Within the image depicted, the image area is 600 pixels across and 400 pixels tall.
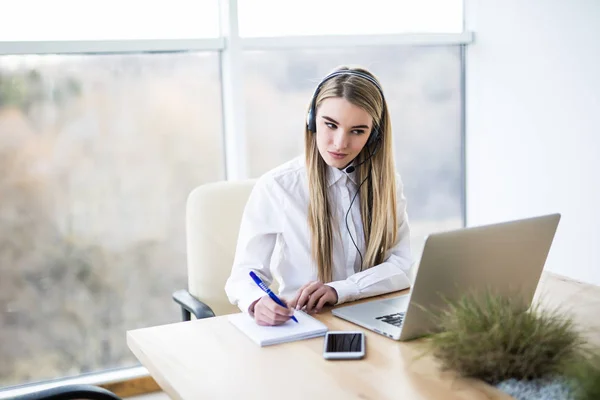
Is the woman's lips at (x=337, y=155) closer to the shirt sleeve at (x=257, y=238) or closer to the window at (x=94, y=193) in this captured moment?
the shirt sleeve at (x=257, y=238)

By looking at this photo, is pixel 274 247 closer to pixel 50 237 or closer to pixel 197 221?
pixel 197 221

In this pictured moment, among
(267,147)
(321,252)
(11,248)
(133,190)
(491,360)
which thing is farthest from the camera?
(267,147)

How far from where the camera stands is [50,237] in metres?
2.70

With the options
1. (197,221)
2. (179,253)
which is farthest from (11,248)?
(197,221)

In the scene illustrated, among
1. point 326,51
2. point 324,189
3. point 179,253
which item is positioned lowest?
point 179,253

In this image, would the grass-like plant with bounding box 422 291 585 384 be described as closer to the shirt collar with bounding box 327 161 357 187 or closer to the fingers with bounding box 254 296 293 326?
the fingers with bounding box 254 296 293 326

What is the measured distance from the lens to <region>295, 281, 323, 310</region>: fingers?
175 cm

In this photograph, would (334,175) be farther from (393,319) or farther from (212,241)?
(393,319)

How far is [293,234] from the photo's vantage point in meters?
2.05

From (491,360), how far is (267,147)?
191 centimetres

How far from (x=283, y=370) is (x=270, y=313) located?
0.25 meters

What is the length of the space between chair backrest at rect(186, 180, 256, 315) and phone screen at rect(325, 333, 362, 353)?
69 centimetres

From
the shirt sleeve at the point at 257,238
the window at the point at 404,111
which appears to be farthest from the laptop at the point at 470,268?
Answer: the window at the point at 404,111

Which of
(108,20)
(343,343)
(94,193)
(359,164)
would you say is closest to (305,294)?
(343,343)
